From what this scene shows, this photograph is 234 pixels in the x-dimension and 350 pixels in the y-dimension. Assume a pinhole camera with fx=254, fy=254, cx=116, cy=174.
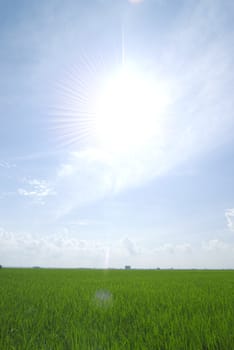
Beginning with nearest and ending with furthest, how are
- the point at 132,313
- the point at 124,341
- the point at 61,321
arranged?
the point at 124,341 → the point at 61,321 → the point at 132,313

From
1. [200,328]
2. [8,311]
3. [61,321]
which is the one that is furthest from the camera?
[8,311]

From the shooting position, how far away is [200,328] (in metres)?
4.12

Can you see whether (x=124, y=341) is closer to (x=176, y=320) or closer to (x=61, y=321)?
(x=176, y=320)

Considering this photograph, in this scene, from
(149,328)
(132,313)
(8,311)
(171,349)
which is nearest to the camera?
(171,349)

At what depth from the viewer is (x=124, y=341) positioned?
3717 mm

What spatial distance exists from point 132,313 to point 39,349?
2562mm

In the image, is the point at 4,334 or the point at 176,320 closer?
the point at 4,334

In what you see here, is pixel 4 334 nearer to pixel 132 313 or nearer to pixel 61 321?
pixel 61 321

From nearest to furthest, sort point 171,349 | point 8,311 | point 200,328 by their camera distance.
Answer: point 171,349 < point 200,328 < point 8,311

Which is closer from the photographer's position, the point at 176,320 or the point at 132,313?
the point at 176,320

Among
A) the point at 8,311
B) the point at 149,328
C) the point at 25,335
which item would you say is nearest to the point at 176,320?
the point at 149,328

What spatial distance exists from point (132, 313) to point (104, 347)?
2.23 metres

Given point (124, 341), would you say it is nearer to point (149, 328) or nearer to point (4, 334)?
point (149, 328)

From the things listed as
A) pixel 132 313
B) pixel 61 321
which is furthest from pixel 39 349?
pixel 132 313
